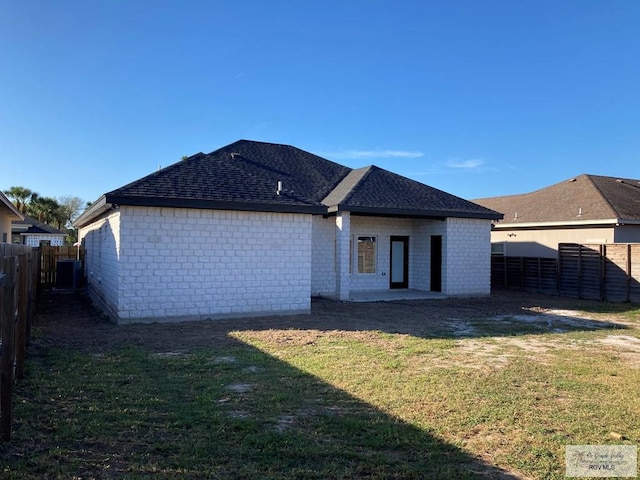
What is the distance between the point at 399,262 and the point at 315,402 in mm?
14731

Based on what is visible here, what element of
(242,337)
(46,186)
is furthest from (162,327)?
(46,186)

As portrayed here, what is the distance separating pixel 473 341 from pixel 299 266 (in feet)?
17.3

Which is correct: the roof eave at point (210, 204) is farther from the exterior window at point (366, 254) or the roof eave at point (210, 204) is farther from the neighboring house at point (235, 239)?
→ the exterior window at point (366, 254)

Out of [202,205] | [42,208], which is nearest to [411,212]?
[202,205]

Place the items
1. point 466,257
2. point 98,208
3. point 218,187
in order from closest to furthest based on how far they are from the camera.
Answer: point 218,187, point 98,208, point 466,257

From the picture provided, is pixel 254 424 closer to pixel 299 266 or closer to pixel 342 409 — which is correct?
pixel 342 409

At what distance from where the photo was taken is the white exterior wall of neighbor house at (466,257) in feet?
58.6

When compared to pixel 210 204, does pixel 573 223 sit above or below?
above

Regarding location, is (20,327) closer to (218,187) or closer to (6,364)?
(6,364)

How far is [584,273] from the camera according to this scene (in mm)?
18531

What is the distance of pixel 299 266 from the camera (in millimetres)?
13102

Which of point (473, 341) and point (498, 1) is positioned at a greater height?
point (498, 1)

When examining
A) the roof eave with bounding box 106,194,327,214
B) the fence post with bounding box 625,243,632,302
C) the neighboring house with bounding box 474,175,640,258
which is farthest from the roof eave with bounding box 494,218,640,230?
the roof eave with bounding box 106,194,327,214

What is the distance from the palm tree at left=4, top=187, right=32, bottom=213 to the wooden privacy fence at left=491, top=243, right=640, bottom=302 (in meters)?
39.6
